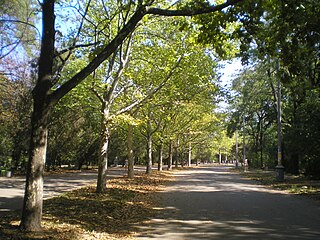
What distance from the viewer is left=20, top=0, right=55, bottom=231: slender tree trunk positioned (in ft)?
23.0

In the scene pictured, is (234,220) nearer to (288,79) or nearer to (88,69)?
(288,79)

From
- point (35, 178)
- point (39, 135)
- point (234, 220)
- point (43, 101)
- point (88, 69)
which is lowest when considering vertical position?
point (234, 220)

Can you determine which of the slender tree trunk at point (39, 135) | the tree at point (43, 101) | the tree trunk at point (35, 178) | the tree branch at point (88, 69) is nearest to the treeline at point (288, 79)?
the tree at point (43, 101)

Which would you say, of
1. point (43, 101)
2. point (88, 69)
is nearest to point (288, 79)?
point (88, 69)

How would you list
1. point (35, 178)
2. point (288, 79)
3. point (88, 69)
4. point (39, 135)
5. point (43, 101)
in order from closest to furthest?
point (35, 178) → point (39, 135) → point (43, 101) → point (88, 69) → point (288, 79)

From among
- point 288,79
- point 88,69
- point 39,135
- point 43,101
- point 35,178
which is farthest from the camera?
point 288,79

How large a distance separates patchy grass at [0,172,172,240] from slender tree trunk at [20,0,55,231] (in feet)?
1.28

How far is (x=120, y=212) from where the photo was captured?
1055 centimetres

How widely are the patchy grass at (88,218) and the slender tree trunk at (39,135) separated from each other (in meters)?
0.39

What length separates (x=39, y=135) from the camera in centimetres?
716

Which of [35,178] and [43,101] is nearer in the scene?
[35,178]

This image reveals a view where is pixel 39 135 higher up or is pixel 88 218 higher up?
pixel 39 135

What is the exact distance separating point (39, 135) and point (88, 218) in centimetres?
313

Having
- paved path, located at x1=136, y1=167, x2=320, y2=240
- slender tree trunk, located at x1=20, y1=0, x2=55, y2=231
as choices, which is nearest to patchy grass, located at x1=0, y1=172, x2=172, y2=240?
slender tree trunk, located at x1=20, y1=0, x2=55, y2=231
